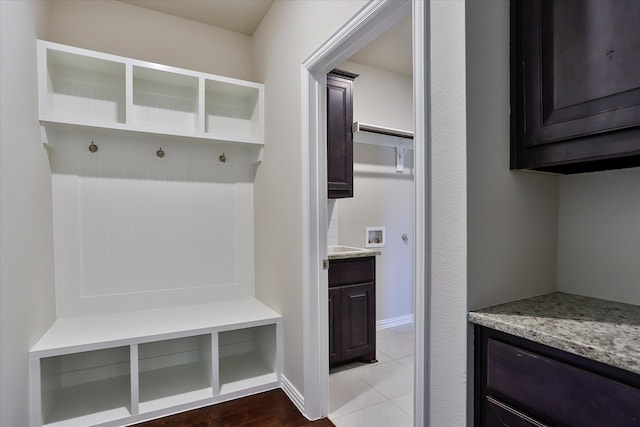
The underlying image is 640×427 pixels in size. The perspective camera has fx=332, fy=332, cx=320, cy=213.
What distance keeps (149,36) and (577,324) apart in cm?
290

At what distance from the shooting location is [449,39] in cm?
100

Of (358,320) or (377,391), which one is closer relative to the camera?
(377,391)

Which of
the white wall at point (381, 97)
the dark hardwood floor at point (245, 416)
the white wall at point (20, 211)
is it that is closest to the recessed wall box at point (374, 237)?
the white wall at point (381, 97)

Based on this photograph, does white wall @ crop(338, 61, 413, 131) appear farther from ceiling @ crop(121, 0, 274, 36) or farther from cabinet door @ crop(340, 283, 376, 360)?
cabinet door @ crop(340, 283, 376, 360)

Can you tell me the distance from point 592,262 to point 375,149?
2376 mm

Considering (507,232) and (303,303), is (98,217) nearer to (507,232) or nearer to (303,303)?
(303,303)

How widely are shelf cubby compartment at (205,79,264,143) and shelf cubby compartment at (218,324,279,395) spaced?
148cm

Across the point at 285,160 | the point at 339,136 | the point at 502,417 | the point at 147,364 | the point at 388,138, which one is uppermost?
the point at 388,138

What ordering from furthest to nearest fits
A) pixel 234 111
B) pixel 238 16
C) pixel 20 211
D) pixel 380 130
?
pixel 380 130 < pixel 234 111 < pixel 238 16 < pixel 20 211

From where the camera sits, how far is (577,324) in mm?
853

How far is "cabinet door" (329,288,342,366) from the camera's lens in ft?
7.91

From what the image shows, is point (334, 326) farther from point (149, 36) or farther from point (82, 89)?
point (149, 36)

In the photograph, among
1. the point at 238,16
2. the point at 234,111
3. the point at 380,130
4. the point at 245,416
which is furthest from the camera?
the point at 380,130

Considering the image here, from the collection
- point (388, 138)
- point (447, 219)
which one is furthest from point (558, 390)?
point (388, 138)
